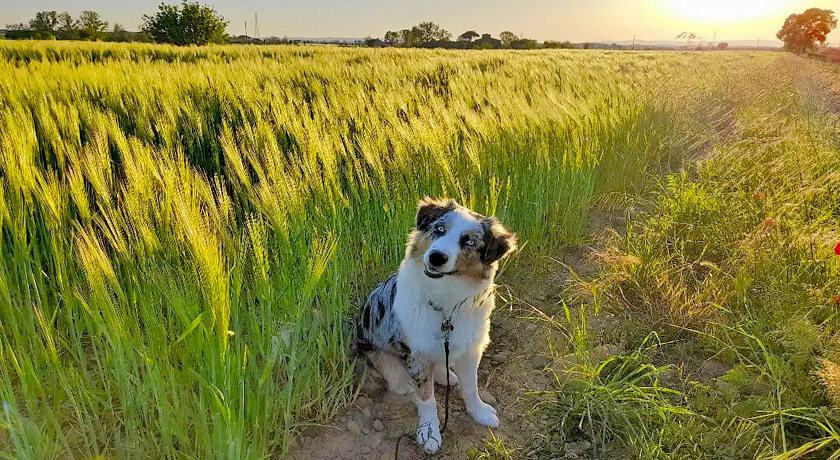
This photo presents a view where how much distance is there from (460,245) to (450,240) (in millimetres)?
44

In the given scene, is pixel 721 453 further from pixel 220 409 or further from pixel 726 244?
pixel 220 409

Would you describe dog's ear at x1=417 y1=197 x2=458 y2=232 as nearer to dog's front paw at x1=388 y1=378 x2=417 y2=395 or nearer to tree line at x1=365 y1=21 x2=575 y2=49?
dog's front paw at x1=388 y1=378 x2=417 y2=395

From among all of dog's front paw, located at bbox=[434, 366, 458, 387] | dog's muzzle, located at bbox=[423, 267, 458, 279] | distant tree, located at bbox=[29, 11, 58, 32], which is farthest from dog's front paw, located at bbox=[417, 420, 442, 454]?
distant tree, located at bbox=[29, 11, 58, 32]

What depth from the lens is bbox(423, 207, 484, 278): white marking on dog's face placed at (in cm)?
192

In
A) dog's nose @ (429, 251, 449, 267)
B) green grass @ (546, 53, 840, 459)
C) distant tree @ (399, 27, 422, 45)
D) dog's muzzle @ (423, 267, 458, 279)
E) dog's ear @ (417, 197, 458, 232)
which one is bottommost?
green grass @ (546, 53, 840, 459)

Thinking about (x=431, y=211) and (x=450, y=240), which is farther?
(x=431, y=211)

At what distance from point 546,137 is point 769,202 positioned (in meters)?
1.64

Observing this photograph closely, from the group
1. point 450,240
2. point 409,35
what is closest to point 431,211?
point 450,240

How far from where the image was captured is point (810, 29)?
73625 millimetres

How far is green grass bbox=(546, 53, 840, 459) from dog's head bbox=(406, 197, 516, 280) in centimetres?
71

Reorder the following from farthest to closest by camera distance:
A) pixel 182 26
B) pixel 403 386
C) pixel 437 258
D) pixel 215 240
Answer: pixel 182 26, pixel 403 386, pixel 437 258, pixel 215 240

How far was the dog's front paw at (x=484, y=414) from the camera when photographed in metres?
2.37

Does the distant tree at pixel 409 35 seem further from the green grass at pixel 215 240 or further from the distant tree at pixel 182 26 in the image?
the green grass at pixel 215 240

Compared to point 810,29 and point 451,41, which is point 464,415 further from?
point 810,29
